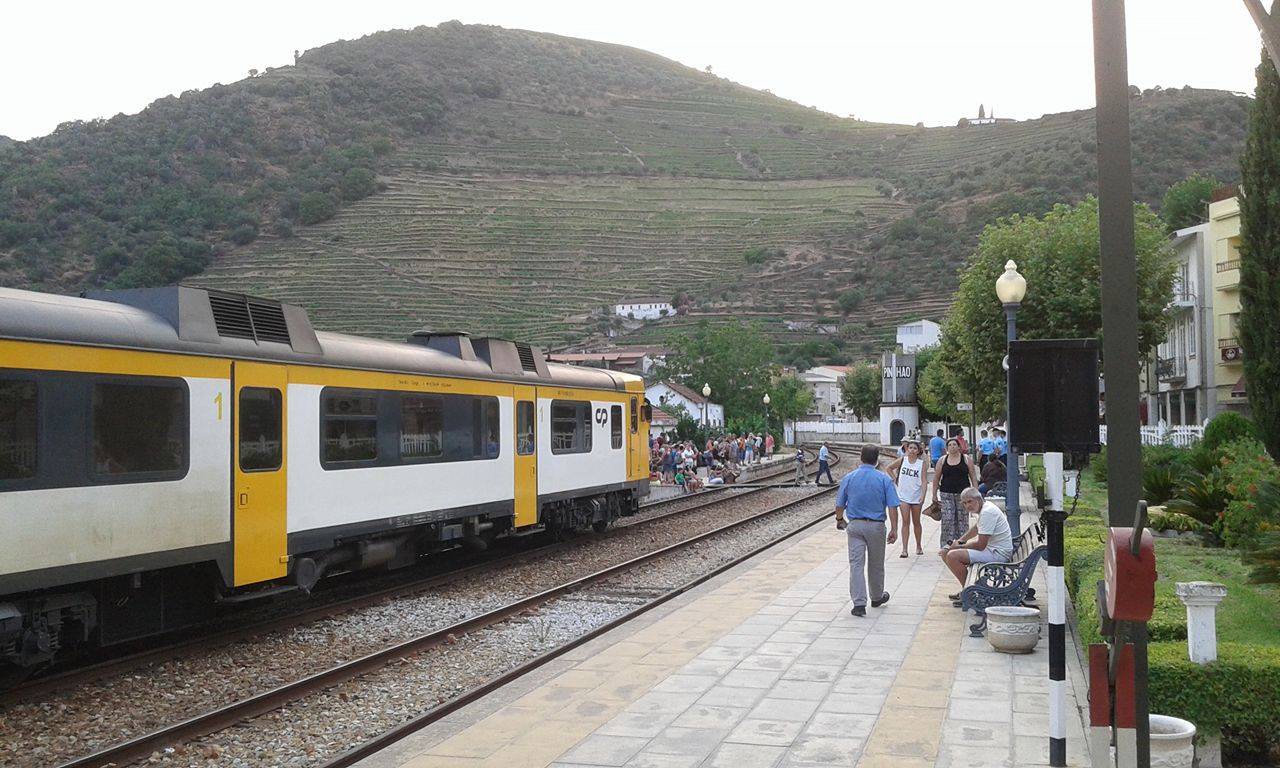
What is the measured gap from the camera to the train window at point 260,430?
11.0m

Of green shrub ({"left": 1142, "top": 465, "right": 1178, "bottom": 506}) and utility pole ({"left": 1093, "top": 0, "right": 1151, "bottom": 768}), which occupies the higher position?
utility pole ({"left": 1093, "top": 0, "right": 1151, "bottom": 768})

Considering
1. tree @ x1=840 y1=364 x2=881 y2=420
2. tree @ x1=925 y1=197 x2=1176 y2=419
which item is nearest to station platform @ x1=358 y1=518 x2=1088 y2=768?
tree @ x1=925 y1=197 x2=1176 y2=419

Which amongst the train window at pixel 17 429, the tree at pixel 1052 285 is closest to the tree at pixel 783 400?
the tree at pixel 1052 285

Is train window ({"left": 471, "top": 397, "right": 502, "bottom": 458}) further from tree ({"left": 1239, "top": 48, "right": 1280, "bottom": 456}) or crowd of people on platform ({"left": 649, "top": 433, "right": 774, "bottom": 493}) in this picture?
crowd of people on platform ({"left": 649, "top": 433, "right": 774, "bottom": 493})

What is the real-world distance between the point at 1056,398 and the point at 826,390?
103m

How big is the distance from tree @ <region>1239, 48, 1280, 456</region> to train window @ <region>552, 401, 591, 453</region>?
1006cm

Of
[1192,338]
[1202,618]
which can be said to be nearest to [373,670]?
[1202,618]

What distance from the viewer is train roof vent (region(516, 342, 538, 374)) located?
1773 centimetres

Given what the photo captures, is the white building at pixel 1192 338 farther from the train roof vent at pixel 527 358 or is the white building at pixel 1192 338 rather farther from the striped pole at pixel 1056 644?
the striped pole at pixel 1056 644

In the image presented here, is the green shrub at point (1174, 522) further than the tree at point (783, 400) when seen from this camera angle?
No

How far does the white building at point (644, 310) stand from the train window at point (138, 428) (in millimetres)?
82455

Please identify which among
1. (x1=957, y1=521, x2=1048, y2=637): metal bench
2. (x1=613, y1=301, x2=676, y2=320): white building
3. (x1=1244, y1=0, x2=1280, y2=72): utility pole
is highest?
(x1=613, y1=301, x2=676, y2=320): white building

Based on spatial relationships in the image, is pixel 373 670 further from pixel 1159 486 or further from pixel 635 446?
pixel 635 446

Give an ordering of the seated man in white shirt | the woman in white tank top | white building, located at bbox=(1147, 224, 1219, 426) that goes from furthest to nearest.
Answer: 1. white building, located at bbox=(1147, 224, 1219, 426)
2. the woman in white tank top
3. the seated man in white shirt
